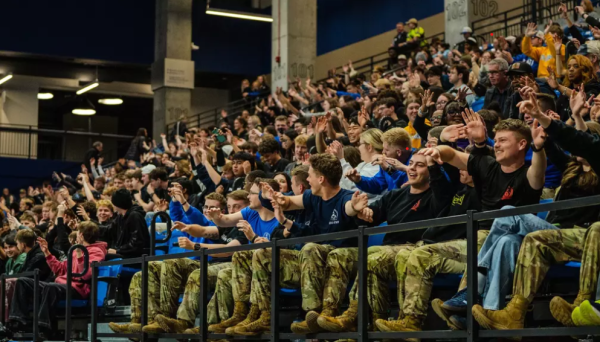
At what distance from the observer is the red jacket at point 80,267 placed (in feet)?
31.9

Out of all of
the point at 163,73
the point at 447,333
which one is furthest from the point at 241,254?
the point at 163,73

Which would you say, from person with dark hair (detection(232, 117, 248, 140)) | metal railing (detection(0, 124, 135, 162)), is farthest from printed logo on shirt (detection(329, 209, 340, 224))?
metal railing (detection(0, 124, 135, 162))

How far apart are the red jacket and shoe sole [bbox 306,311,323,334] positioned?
4402mm

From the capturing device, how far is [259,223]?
809 centimetres

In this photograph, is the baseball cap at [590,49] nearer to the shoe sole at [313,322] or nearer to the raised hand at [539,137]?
the raised hand at [539,137]

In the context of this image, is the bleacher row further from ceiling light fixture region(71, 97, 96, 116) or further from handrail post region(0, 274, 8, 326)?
ceiling light fixture region(71, 97, 96, 116)

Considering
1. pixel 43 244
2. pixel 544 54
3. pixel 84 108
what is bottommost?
pixel 43 244

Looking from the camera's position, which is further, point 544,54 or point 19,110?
point 19,110

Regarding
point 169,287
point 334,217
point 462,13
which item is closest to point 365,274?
point 334,217

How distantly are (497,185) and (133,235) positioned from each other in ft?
17.0

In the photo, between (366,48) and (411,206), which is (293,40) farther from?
(411,206)

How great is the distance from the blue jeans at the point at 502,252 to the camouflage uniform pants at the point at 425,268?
35 centimetres

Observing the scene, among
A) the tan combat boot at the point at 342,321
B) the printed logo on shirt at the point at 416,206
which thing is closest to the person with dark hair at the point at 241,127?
the printed logo on shirt at the point at 416,206

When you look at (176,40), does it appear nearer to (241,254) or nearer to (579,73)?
(579,73)
